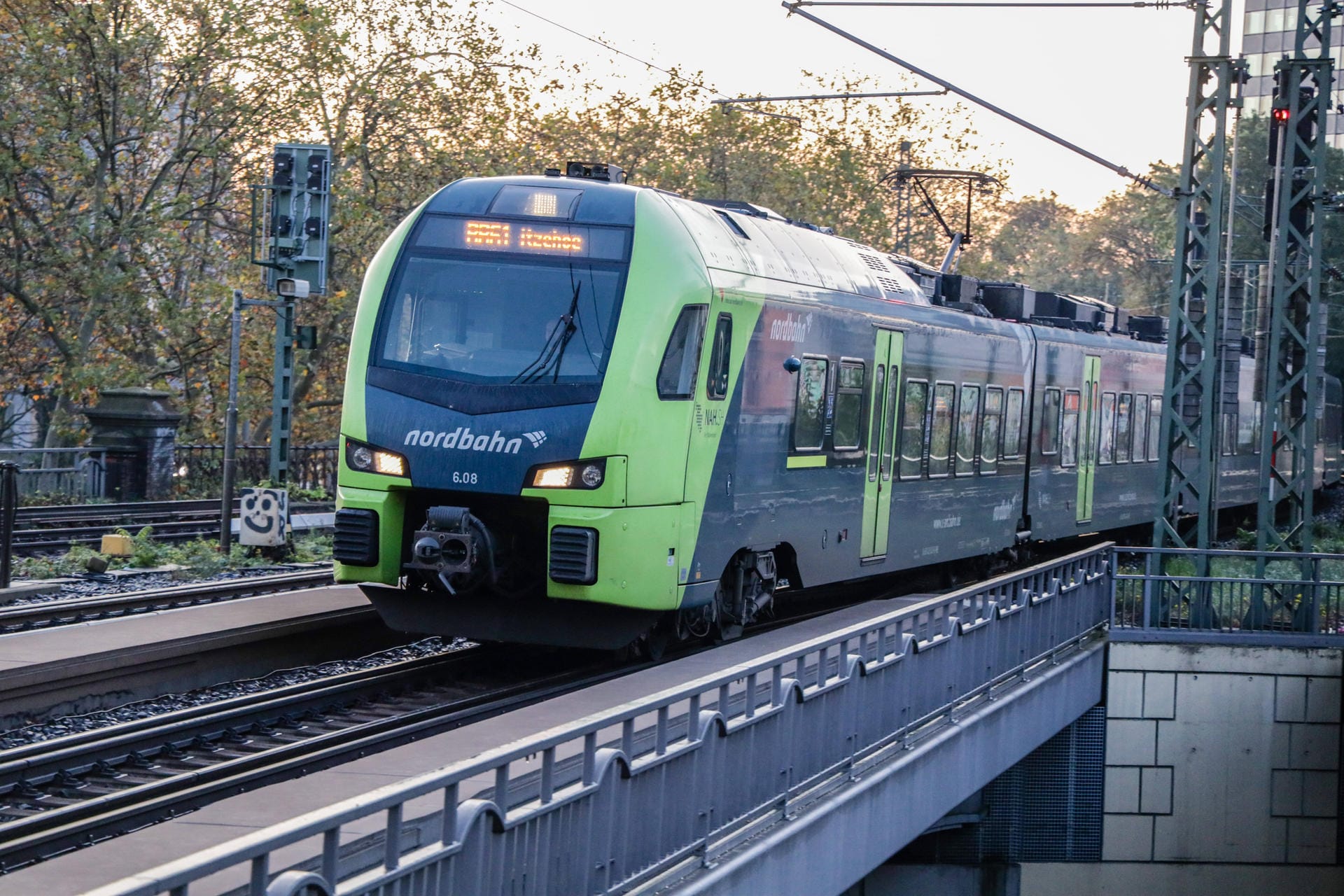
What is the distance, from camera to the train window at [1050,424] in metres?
20.7

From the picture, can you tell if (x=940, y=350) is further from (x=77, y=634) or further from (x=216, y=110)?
(x=216, y=110)

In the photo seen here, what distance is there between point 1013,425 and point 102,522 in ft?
40.4

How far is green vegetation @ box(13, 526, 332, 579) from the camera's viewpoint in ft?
57.3

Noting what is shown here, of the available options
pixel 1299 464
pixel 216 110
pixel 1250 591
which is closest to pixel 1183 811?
pixel 1250 591

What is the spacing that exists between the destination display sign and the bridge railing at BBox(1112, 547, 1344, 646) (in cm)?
697

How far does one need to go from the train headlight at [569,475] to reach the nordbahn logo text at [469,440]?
0.61ft

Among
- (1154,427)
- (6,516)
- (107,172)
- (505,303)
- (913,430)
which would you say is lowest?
(6,516)

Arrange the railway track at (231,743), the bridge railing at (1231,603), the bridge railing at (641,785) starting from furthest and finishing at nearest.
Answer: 1. the bridge railing at (1231,603)
2. the railway track at (231,743)
3. the bridge railing at (641,785)

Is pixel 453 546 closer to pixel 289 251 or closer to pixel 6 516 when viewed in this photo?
pixel 6 516

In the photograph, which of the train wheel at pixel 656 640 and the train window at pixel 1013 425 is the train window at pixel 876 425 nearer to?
the train wheel at pixel 656 640

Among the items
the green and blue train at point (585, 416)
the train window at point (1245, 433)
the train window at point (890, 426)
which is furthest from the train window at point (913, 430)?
the train window at point (1245, 433)

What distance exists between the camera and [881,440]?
1538 cm

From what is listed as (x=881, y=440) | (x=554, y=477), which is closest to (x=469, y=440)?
(x=554, y=477)

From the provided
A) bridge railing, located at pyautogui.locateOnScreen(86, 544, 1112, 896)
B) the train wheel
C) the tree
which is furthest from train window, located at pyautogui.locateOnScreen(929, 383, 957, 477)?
the tree
